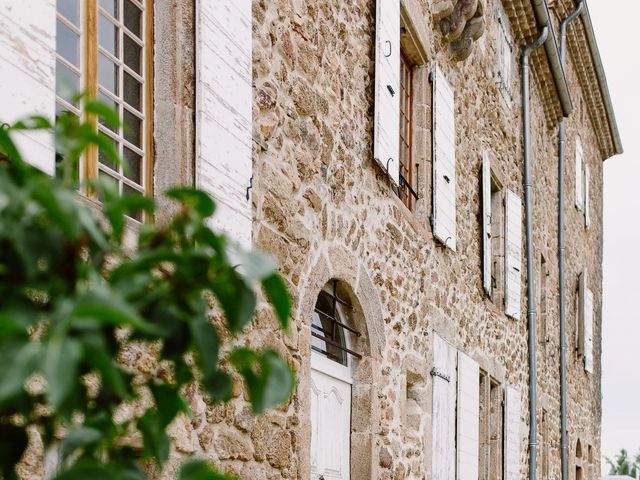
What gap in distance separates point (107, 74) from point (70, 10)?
0.30m

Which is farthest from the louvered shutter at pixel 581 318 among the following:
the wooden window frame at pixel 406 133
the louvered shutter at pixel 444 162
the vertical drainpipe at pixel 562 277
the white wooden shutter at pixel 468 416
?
the wooden window frame at pixel 406 133

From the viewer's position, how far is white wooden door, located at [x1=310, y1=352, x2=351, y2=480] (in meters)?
5.91

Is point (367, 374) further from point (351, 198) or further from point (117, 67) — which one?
point (117, 67)

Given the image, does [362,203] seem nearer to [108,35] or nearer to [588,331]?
[108,35]

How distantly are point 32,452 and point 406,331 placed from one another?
14.4 feet

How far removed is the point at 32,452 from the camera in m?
3.12

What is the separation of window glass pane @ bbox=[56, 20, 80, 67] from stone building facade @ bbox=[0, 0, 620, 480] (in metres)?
0.05

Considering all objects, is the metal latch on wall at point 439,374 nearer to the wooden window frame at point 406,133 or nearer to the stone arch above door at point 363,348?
the wooden window frame at point 406,133

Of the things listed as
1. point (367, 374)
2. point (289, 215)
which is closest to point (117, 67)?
point (289, 215)

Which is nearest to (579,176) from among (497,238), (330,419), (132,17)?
(497,238)

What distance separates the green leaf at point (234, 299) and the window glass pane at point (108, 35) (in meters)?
2.92

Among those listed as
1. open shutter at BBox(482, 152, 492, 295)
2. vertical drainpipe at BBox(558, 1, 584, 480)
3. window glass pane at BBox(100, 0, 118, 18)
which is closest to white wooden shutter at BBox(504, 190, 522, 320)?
open shutter at BBox(482, 152, 492, 295)

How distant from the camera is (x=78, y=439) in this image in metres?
1.22

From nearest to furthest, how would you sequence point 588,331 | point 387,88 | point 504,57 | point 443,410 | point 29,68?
point 29,68, point 387,88, point 443,410, point 504,57, point 588,331
